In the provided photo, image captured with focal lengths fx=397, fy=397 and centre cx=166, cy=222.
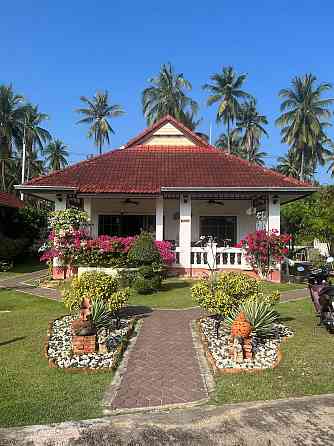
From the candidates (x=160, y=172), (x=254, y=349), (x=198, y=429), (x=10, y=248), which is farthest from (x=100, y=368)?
(x=10, y=248)

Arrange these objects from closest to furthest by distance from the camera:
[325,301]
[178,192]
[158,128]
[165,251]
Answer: [325,301] → [165,251] → [178,192] → [158,128]

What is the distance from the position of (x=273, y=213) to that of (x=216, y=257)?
246cm

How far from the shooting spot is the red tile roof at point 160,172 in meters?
13.8

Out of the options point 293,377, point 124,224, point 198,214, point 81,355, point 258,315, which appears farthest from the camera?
point 124,224

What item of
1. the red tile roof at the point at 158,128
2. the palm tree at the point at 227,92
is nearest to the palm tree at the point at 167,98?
the palm tree at the point at 227,92

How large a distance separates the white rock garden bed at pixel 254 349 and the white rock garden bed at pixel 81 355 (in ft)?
4.28

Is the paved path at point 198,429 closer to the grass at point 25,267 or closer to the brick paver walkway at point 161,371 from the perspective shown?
the brick paver walkway at point 161,371

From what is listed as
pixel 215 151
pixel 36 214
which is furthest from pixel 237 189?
pixel 36 214

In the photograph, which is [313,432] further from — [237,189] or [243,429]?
[237,189]

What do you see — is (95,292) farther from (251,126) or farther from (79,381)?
(251,126)

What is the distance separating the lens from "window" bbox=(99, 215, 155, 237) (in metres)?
16.5

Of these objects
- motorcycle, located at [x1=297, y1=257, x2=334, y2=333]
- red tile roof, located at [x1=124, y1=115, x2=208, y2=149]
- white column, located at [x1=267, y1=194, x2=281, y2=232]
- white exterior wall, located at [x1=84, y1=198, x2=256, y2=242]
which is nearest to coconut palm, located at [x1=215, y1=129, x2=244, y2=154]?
red tile roof, located at [x1=124, y1=115, x2=208, y2=149]

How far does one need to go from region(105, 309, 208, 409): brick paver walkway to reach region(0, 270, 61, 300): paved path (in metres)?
4.62

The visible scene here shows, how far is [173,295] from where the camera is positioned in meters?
10.6
